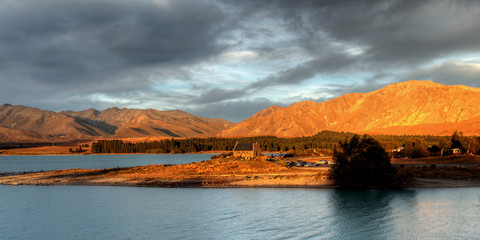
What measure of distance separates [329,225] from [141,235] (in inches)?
608

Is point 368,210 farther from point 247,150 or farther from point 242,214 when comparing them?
point 247,150

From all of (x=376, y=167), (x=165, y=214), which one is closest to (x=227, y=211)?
(x=165, y=214)

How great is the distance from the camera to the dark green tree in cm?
5232

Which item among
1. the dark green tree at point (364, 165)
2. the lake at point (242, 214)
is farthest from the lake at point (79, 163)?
the dark green tree at point (364, 165)

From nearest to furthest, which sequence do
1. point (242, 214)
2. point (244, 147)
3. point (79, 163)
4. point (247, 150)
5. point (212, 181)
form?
1. point (242, 214)
2. point (212, 181)
3. point (247, 150)
4. point (244, 147)
5. point (79, 163)

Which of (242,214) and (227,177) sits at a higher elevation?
(227,177)

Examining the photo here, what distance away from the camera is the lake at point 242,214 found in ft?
96.0

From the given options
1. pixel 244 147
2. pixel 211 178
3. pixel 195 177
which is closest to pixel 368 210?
pixel 211 178

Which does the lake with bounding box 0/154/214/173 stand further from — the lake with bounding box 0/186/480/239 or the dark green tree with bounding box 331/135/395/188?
the dark green tree with bounding box 331/135/395/188

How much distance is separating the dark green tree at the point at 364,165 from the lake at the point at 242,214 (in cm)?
319

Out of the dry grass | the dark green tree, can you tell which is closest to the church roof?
the dry grass

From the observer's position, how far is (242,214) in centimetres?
3572

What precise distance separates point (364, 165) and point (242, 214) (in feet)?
78.6

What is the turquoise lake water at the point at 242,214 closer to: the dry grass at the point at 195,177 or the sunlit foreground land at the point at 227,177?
the sunlit foreground land at the point at 227,177
